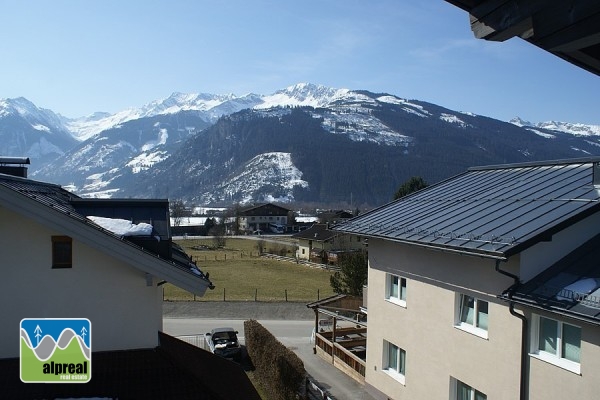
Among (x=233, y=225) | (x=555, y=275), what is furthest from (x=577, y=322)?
(x=233, y=225)

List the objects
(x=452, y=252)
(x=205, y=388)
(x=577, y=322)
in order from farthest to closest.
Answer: (x=452, y=252) → (x=577, y=322) → (x=205, y=388)

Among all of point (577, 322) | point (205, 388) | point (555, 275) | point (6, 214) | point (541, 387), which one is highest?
point (6, 214)

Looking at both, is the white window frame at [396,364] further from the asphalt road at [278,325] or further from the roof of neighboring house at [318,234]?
the roof of neighboring house at [318,234]

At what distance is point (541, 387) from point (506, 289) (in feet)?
6.34

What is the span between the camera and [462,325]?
1176cm

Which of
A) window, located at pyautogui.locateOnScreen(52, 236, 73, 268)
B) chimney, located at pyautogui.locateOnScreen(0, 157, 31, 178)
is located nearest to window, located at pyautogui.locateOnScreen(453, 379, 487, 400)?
window, located at pyautogui.locateOnScreen(52, 236, 73, 268)

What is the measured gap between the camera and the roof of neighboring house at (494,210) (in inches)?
399

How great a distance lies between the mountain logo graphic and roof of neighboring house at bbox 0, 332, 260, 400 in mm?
105

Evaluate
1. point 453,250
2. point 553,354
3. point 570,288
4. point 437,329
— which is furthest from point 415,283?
point 570,288

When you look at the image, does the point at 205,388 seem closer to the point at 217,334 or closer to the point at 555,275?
the point at 555,275

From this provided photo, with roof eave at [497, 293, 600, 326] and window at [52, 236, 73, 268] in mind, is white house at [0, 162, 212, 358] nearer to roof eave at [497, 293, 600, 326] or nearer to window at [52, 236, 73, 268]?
window at [52, 236, 73, 268]

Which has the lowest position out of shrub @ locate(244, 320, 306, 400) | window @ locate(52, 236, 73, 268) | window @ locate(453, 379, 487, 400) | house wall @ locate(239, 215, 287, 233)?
house wall @ locate(239, 215, 287, 233)

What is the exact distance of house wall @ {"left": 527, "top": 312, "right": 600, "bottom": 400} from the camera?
26.8ft

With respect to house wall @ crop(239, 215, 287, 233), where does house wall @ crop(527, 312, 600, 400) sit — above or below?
above
